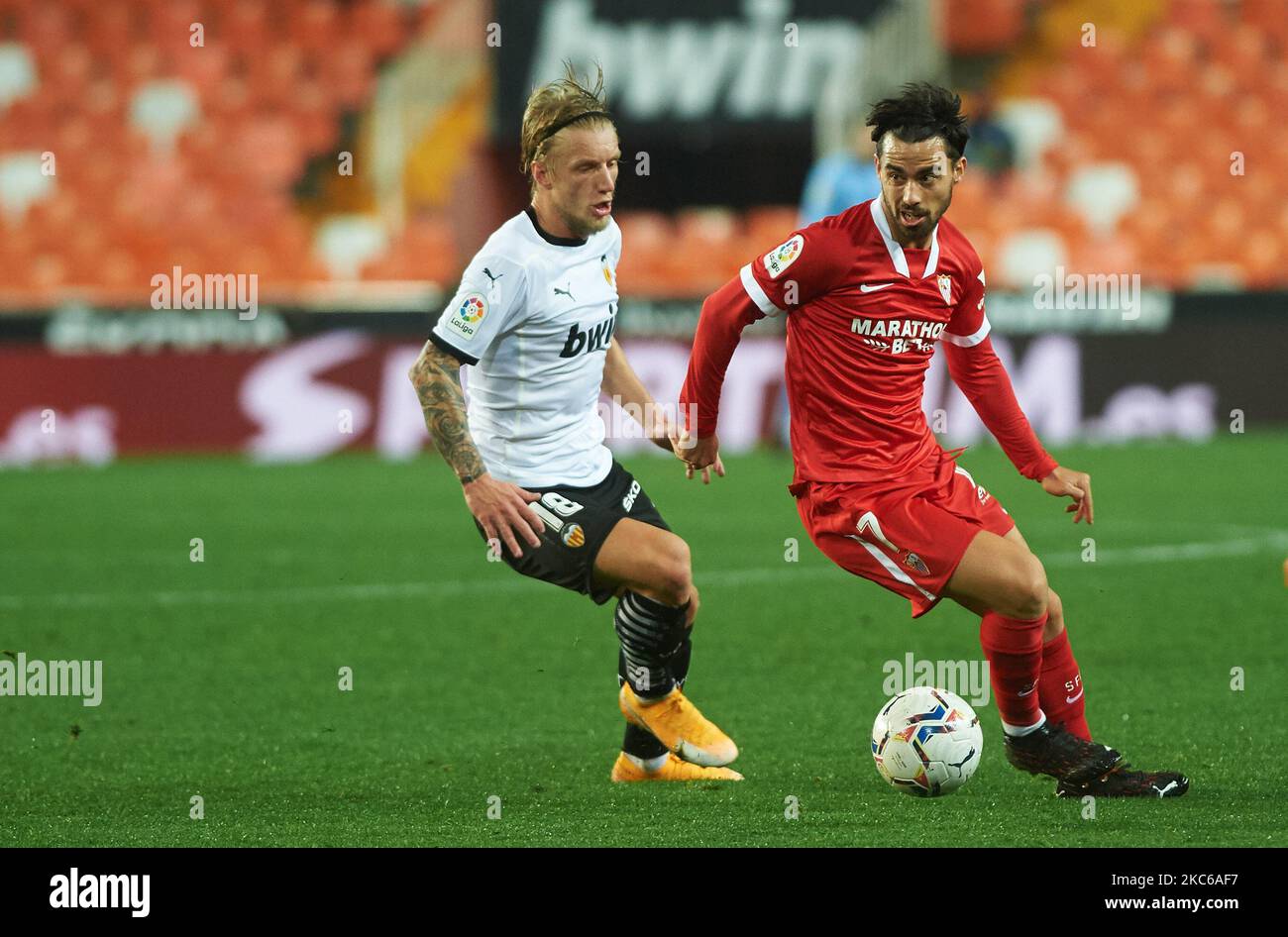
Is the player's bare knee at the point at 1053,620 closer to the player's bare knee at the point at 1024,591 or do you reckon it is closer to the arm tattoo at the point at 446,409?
the player's bare knee at the point at 1024,591

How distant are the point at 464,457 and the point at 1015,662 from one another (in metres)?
1.40

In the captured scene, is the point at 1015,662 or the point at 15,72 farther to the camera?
the point at 15,72

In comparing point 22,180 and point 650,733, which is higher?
point 22,180

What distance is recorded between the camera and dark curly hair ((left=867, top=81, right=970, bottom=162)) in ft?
15.2

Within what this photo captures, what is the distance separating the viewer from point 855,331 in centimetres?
483

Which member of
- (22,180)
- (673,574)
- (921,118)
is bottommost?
(673,574)

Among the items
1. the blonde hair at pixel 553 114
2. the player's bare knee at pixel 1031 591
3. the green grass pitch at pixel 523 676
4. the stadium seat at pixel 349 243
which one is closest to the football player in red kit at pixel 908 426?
the player's bare knee at pixel 1031 591

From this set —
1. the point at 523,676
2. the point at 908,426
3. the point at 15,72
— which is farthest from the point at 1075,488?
the point at 15,72

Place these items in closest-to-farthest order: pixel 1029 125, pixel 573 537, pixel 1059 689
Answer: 1. pixel 1059 689
2. pixel 573 537
3. pixel 1029 125

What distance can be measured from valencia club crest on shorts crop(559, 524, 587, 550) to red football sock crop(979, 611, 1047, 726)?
3.34 ft

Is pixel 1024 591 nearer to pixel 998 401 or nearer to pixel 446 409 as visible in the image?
pixel 998 401

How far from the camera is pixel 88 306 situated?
14266 mm

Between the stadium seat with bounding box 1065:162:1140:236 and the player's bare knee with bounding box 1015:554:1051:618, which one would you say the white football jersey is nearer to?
the player's bare knee with bounding box 1015:554:1051:618

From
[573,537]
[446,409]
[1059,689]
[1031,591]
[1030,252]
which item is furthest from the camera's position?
[1030,252]
